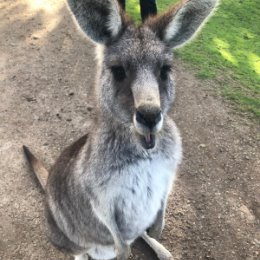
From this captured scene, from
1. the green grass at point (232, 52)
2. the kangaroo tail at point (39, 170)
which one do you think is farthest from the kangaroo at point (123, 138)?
the green grass at point (232, 52)

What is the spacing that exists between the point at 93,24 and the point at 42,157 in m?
2.09

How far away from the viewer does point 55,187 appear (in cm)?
308

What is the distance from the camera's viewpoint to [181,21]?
2.54 metres

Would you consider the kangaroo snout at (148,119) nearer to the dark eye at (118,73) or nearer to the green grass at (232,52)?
the dark eye at (118,73)

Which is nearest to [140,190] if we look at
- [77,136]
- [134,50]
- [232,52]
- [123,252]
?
[123,252]

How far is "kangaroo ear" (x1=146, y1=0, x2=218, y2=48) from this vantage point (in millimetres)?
2459

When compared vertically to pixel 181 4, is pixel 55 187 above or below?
below

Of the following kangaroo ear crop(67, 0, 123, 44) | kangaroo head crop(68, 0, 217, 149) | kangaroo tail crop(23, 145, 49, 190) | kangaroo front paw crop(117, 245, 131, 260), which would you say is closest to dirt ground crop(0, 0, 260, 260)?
kangaroo tail crop(23, 145, 49, 190)

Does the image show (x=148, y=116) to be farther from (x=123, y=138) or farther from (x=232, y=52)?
(x=232, y=52)

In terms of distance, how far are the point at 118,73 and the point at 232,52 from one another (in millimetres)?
3563

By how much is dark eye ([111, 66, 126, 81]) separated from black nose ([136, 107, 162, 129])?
1.15ft

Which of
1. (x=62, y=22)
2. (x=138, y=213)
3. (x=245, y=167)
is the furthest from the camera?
(x=62, y=22)

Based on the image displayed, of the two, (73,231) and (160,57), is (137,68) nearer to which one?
(160,57)

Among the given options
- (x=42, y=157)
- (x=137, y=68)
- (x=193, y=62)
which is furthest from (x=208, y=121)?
(x=137, y=68)
